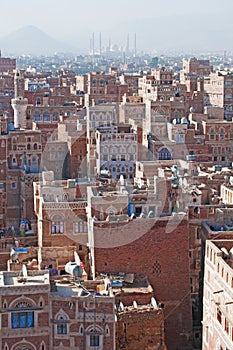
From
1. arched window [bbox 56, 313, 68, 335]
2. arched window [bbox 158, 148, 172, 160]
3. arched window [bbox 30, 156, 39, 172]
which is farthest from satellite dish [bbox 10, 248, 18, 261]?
arched window [bbox 158, 148, 172, 160]

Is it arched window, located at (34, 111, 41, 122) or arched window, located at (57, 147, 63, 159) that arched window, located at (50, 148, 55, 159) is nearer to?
arched window, located at (57, 147, 63, 159)

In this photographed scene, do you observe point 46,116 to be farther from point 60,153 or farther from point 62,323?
point 62,323

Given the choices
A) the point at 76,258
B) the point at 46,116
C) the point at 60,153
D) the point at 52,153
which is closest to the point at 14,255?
the point at 76,258

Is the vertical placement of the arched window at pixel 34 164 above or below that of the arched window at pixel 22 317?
above

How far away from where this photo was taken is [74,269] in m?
25.6

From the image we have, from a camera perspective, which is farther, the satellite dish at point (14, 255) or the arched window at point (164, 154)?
the arched window at point (164, 154)

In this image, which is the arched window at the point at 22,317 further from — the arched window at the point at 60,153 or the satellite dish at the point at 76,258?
the arched window at the point at 60,153

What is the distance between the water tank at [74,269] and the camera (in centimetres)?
2553

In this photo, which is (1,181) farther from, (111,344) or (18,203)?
(111,344)

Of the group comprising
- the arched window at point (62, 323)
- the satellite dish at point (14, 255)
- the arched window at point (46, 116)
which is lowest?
the arched window at point (62, 323)

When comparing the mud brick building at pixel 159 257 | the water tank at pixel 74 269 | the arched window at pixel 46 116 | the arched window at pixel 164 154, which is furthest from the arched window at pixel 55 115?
the water tank at pixel 74 269

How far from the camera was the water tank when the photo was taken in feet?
83.8

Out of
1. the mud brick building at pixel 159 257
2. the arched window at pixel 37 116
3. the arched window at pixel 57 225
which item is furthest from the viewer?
the arched window at pixel 37 116

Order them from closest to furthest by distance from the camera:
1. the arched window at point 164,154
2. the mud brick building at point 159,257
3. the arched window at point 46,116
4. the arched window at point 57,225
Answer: the mud brick building at point 159,257 → the arched window at point 57,225 → the arched window at point 164,154 → the arched window at point 46,116
